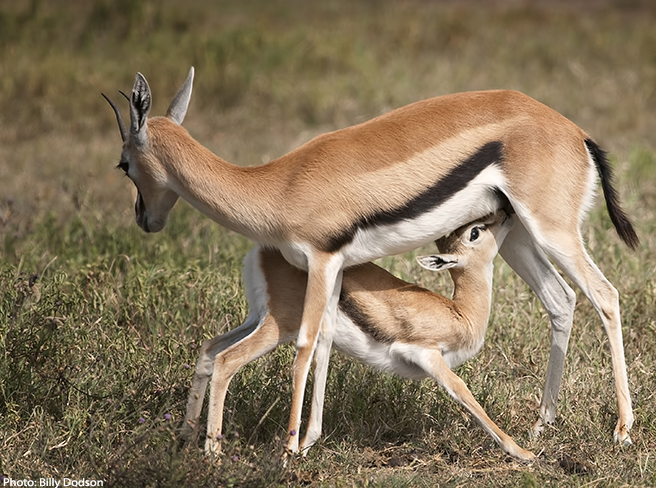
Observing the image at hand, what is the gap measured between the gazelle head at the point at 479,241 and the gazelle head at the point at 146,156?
53.1 inches

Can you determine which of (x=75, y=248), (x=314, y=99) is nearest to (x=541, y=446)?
(x=75, y=248)

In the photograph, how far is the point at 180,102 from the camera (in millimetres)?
4332

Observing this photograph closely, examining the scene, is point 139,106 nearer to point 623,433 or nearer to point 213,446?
point 213,446

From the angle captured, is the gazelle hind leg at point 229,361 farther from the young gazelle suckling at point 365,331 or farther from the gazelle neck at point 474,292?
A: the gazelle neck at point 474,292

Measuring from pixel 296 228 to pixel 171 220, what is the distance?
3.09 meters

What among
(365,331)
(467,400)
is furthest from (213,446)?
(467,400)

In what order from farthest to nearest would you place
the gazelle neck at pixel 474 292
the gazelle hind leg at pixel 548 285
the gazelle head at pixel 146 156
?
1. the gazelle hind leg at pixel 548 285
2. the gazelle neck at pixel 474 292
3. the gazelle head at pixel 146 156

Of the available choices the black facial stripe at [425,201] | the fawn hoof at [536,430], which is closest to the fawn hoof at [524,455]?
the fawn hoof at [536,430]

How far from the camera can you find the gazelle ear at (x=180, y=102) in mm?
4301

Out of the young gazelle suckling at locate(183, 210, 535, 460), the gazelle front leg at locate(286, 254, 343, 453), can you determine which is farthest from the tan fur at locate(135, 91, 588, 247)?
the young gazelle suckling at locate(183, 210, 535, 460)

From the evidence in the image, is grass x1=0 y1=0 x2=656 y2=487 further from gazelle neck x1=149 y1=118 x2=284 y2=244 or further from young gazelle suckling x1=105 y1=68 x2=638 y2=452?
gazelle neck x1=149 y1=118 x2=284 y2=244

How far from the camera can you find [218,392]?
411 centimetres

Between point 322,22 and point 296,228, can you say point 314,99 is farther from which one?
point 296,228

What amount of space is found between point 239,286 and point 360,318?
1.43 metres
